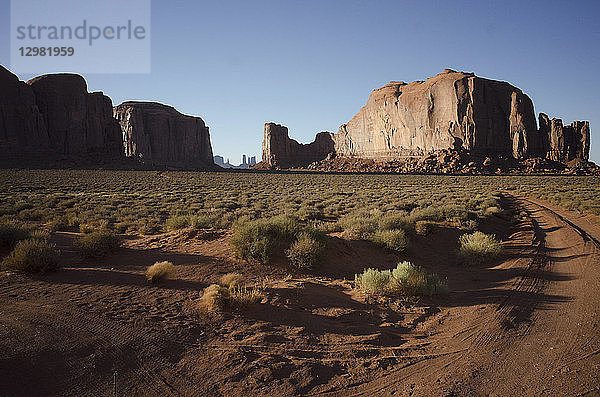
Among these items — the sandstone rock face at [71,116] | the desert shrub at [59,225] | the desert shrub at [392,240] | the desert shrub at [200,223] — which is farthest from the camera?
the sandstone rock face at [71,116]

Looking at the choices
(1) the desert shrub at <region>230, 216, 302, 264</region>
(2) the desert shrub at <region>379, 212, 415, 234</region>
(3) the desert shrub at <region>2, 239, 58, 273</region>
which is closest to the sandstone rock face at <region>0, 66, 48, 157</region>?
(3) the desert shrub at <region>2, 239, 58, 273</region>

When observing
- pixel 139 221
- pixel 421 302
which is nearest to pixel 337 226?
pixel 421 302

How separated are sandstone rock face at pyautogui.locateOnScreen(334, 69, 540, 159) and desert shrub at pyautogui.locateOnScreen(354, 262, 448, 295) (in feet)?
288

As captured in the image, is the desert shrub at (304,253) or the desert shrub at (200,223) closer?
the desert shrub at (304,253)

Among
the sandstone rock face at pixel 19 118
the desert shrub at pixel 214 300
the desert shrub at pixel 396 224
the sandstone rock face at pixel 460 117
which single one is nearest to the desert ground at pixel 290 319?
the desert shrub at pixel 214 300

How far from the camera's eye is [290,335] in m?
4.48

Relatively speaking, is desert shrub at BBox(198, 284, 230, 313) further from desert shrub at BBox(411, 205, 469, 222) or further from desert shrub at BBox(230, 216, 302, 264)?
desert shrub at BBox(411, 205, 469, 222)

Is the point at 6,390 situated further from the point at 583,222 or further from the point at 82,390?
the point at 583,222

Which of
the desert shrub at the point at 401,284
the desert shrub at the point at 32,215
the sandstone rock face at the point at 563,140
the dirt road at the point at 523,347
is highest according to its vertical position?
the sandstone rock face at the point at 563,140

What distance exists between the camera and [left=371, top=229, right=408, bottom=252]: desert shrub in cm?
912

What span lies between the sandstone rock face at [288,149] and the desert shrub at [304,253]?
384ft

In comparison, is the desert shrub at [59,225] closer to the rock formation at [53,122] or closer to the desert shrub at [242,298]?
the desert shrub at [242,298]

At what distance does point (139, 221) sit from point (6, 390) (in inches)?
426

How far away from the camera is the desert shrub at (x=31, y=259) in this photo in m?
6.03
